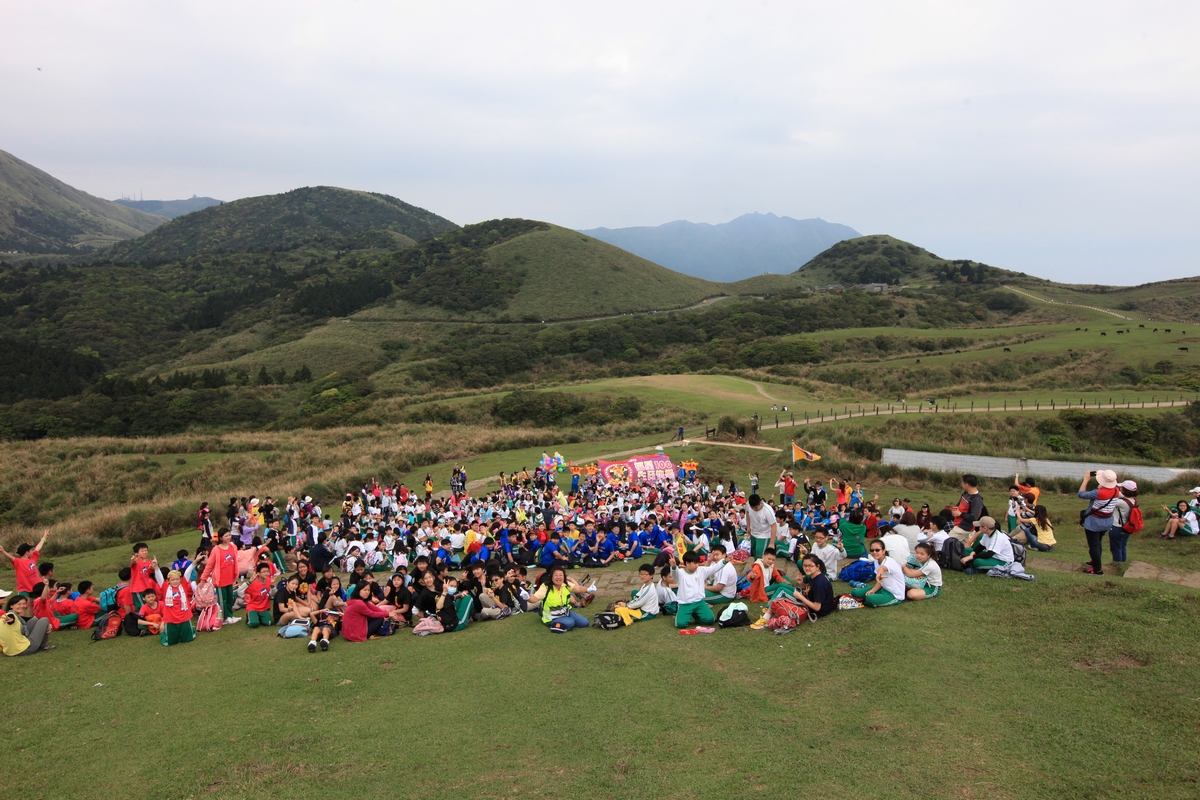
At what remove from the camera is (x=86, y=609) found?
10391mm

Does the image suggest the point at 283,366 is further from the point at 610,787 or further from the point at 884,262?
the point at 884,262

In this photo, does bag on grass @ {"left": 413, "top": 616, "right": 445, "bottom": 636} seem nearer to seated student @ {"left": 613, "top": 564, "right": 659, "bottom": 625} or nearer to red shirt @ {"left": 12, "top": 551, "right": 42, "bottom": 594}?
seated student @ {"left": 613, "top": 564, "right": 659, "bottom": 625}

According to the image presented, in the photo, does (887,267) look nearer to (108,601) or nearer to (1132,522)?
(1132,522)

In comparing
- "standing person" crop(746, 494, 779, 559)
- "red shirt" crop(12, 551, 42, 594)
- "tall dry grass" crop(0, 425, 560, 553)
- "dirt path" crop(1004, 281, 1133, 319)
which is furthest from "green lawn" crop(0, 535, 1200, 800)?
"dirt path" crop(1004, 281, 1133, 319)

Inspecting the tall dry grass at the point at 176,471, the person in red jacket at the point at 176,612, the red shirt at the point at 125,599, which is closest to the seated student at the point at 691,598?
the person in red jacket at the point at 176,612

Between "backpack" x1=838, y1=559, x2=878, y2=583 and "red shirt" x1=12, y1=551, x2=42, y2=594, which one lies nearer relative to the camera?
"backpack" x1=838, y1=559, x2=878, y2=583

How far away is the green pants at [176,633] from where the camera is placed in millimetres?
9531

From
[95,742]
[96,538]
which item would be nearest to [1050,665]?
[95,742]

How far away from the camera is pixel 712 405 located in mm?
42562

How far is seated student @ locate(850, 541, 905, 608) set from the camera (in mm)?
9109

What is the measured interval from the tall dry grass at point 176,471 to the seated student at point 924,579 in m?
21.0

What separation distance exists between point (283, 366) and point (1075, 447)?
253 feet

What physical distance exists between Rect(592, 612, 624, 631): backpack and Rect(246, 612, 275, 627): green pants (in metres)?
5.30

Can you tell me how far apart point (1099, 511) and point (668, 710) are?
24.8 feet
